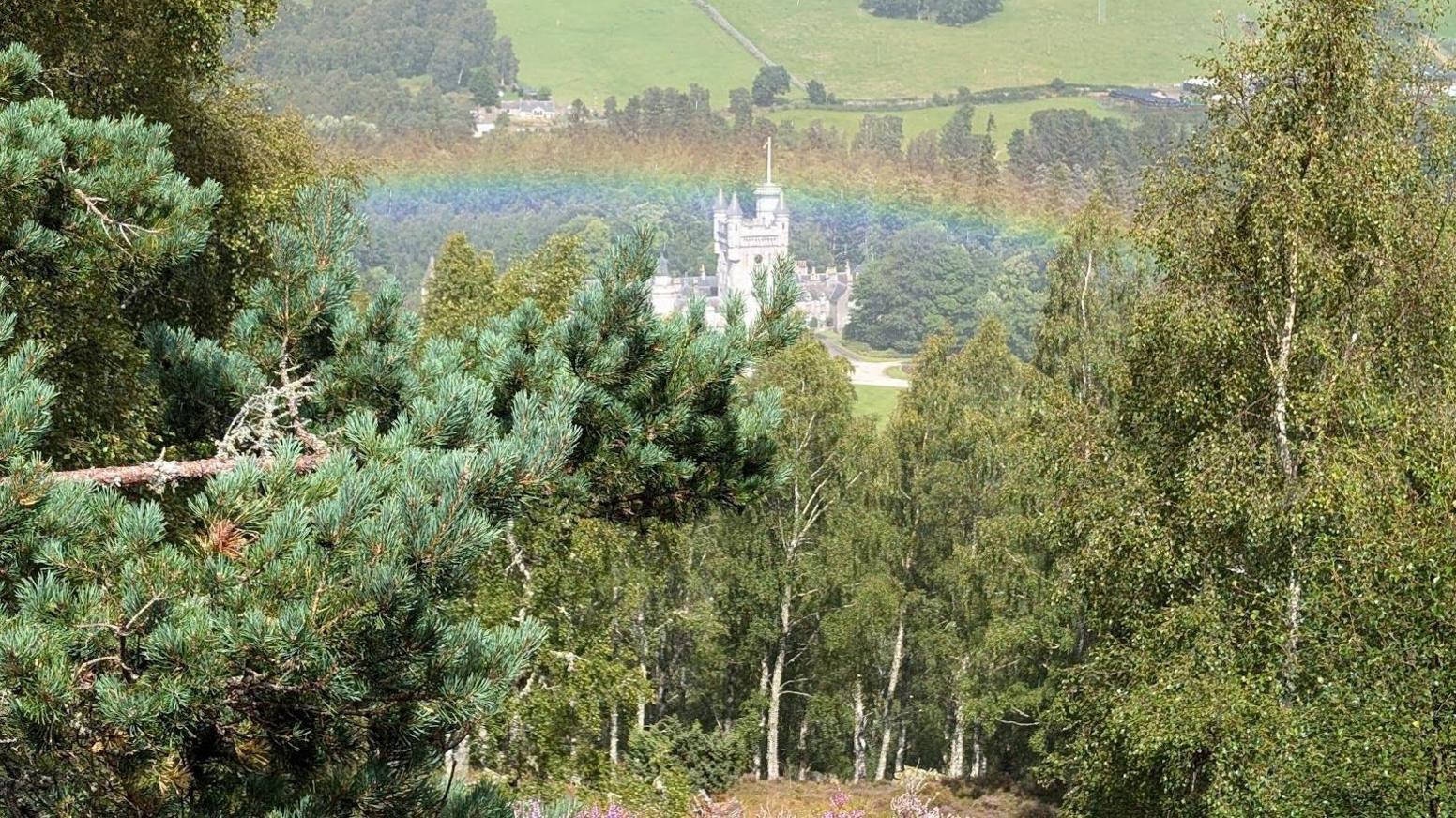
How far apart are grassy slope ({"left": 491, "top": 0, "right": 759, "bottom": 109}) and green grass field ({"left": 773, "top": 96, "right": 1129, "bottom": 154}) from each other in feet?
36.3

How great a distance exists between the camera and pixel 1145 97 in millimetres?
159875

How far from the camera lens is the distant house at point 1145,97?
508ft

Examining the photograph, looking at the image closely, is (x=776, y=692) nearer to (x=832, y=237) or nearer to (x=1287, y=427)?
(x=1287, y=427)

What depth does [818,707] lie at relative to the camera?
2927cm

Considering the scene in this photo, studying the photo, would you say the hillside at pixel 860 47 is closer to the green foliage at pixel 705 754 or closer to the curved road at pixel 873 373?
the curved road at pixel 873 373

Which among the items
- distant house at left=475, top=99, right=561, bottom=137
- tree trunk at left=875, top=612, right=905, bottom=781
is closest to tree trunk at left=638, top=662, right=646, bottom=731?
tree trunk at left=875, top=612, right=905, bottom=781

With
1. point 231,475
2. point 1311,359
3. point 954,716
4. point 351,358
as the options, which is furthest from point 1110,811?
point 954,716

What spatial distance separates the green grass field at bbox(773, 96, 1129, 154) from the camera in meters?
155

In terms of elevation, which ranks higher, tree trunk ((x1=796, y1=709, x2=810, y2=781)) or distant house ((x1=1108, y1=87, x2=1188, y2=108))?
distant house ((x1=1108, y1=87, x2=1188, y2=108))

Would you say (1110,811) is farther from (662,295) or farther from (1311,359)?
(662,295)

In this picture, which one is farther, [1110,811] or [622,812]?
[1110,811]

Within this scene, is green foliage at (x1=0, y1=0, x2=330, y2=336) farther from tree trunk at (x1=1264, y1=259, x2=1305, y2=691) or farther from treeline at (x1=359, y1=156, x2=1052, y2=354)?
treeline at (x1=359, y1=156, x2=1052, y2=354)

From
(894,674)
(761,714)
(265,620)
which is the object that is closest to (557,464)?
(265,620)

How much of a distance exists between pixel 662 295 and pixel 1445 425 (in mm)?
92732
